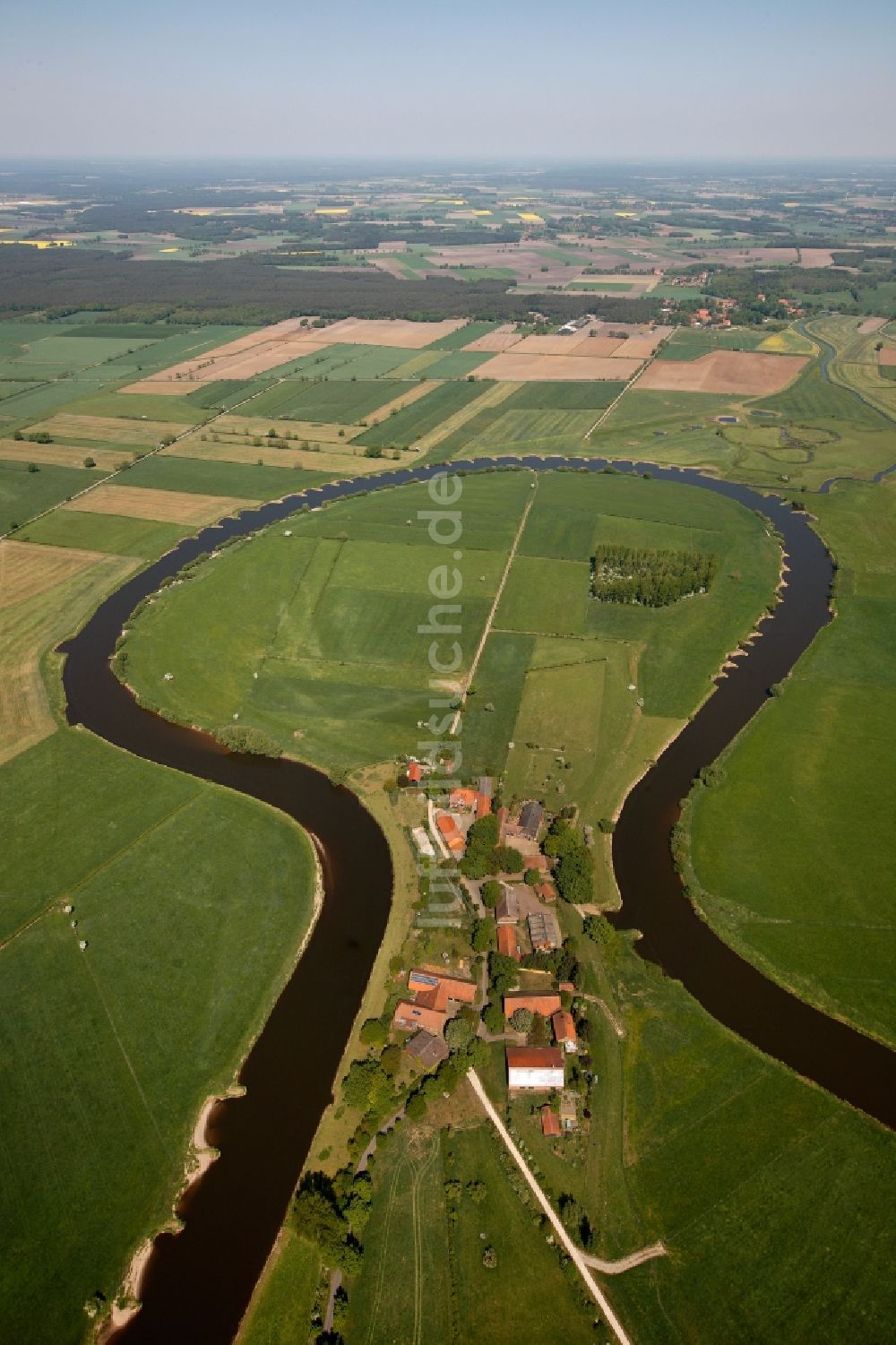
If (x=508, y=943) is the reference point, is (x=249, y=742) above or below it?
above

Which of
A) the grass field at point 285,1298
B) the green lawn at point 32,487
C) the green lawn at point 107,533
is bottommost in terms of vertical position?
the grass field at point 285,1298

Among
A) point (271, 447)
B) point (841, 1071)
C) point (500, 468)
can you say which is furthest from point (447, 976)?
point (271, 447)

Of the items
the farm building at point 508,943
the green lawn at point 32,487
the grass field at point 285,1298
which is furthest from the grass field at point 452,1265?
the green lawn at point 32,487

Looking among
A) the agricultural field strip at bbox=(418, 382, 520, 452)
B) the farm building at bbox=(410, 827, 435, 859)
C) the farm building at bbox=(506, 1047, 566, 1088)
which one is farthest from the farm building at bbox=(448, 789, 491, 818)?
the agricultural field strip at bbox=(418, 382, 520, 452)

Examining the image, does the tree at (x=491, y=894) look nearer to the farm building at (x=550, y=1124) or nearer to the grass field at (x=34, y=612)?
the farm building at (x=550, y=1124)

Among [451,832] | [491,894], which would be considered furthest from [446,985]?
[451,832]

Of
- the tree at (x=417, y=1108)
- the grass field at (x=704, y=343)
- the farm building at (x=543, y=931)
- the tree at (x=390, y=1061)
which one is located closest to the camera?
the tree at (x=417, y=1108)

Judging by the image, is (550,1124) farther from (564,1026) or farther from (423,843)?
(423,843)
